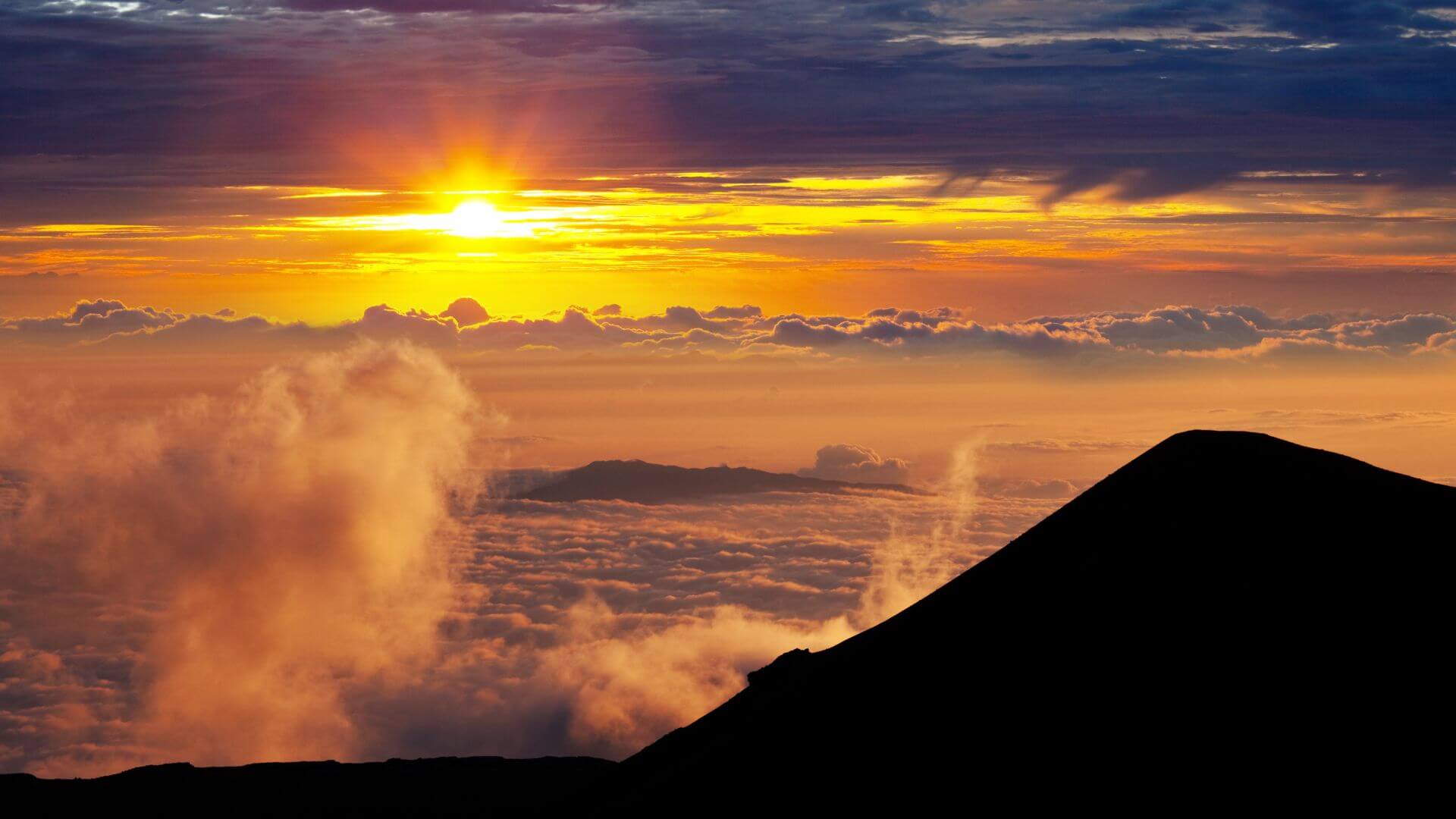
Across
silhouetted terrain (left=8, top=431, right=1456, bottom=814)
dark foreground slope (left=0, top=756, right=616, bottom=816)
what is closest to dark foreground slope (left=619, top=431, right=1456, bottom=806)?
silhouetted terrain (left=8, top=431, right=1456, bottom=814)

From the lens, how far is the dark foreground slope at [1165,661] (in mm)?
25234

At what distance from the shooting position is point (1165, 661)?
28391 mm

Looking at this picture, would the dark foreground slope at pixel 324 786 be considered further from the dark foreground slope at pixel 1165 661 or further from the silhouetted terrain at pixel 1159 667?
the dark foreground slope at pixel 1165 661

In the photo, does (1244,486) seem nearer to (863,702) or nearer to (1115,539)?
(1115,539)

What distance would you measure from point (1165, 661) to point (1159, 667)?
0.27 m

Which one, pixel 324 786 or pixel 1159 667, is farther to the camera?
pixel 324 786

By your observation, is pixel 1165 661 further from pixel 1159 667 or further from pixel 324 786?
pixel 324 786

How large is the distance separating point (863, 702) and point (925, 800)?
5.62 m

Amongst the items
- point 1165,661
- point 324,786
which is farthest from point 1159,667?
point 324,786

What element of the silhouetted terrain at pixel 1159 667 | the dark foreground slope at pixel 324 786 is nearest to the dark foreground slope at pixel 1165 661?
the silhouetted terrain at pixel 1159 667

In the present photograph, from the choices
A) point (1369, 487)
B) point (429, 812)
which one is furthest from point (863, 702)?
point (429, 812)

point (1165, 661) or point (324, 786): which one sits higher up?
point (1165, 661)

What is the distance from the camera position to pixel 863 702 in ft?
106

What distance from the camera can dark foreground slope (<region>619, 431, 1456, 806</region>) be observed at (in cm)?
2523
